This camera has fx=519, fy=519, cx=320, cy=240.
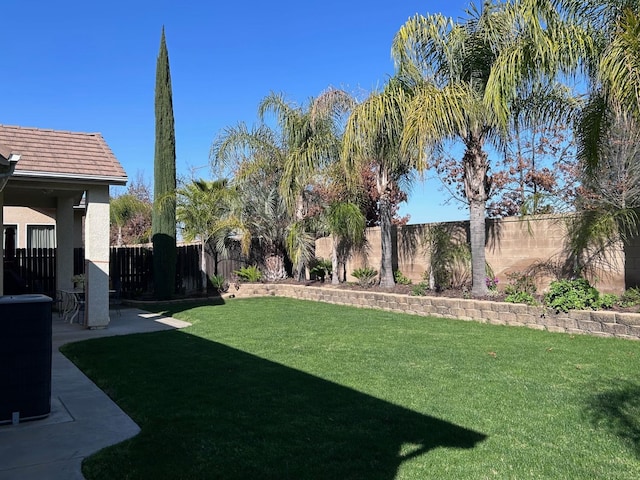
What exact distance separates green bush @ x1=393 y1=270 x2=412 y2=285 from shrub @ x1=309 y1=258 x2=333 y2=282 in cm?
348

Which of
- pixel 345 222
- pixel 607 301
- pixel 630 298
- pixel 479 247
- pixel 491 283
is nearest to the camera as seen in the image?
pixel 607 301

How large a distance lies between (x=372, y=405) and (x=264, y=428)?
117 centimetres

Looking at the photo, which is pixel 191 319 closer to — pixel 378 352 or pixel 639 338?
pixel 378 352

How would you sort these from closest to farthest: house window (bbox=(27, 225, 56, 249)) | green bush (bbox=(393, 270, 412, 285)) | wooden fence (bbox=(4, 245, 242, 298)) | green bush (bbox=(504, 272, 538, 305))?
green bush (bbox=(504, 272, 538, 305)) → green bush (bbox=(393, 270, 412, 285)) → wooden fence (bbox=(4, 245, 242, 298)) → house window (bbox=(27, 225, 56, 249))

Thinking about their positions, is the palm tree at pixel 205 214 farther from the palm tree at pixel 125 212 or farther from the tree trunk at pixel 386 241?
the palm tree at pixel 125 212

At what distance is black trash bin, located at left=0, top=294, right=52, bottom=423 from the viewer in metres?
4.89

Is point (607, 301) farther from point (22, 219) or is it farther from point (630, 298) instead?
point (22, 219)

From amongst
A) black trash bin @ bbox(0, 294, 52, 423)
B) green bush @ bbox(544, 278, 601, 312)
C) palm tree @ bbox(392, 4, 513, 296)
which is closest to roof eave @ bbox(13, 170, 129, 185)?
black trash bin @ bbox(0, 294, 52, 423)

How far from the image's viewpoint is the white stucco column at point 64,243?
1429 centimetres

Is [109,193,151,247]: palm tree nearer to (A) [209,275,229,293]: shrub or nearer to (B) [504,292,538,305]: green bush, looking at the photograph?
(A) [209,275,229,293]: shrub

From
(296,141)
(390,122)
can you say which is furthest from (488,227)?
(296,141)

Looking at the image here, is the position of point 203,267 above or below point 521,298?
above

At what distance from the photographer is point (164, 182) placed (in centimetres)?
1664

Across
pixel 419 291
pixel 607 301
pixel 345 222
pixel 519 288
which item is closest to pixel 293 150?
pixel 345 222
